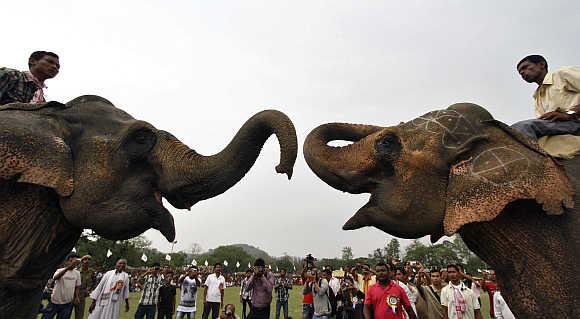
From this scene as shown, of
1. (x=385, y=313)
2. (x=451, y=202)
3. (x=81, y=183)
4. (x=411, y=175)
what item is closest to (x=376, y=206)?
(x=411, y=175)

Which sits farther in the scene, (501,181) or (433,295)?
(433,295)

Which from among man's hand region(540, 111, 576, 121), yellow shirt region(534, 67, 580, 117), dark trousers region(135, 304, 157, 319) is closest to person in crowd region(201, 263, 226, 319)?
dark trousers region(135, 304, 157, 319)

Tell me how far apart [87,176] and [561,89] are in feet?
12.5

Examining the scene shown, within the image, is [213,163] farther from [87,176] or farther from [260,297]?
[260,297]

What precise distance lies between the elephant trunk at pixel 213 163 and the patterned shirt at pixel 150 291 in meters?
9.74

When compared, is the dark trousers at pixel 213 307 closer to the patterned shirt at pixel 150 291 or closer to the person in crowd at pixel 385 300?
the patterned shirt at pixel 150 291

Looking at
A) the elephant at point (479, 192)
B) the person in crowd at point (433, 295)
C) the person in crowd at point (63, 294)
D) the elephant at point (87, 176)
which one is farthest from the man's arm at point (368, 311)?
the person in crowd at point (63, 294)

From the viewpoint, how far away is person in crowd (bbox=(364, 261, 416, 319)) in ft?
23.5

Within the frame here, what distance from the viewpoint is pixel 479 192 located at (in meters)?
2.60

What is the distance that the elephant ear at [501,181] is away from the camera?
2479 millimetres

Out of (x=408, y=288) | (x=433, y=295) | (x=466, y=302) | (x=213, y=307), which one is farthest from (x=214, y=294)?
(x=466, y=302)

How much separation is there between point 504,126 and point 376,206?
1083mm

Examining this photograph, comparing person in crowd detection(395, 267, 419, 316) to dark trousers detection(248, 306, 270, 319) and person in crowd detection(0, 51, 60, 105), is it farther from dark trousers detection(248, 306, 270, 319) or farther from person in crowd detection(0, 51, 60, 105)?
person in crowd detection(0, 51, 60, 105)

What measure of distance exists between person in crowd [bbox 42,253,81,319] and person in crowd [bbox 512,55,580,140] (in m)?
9.86
